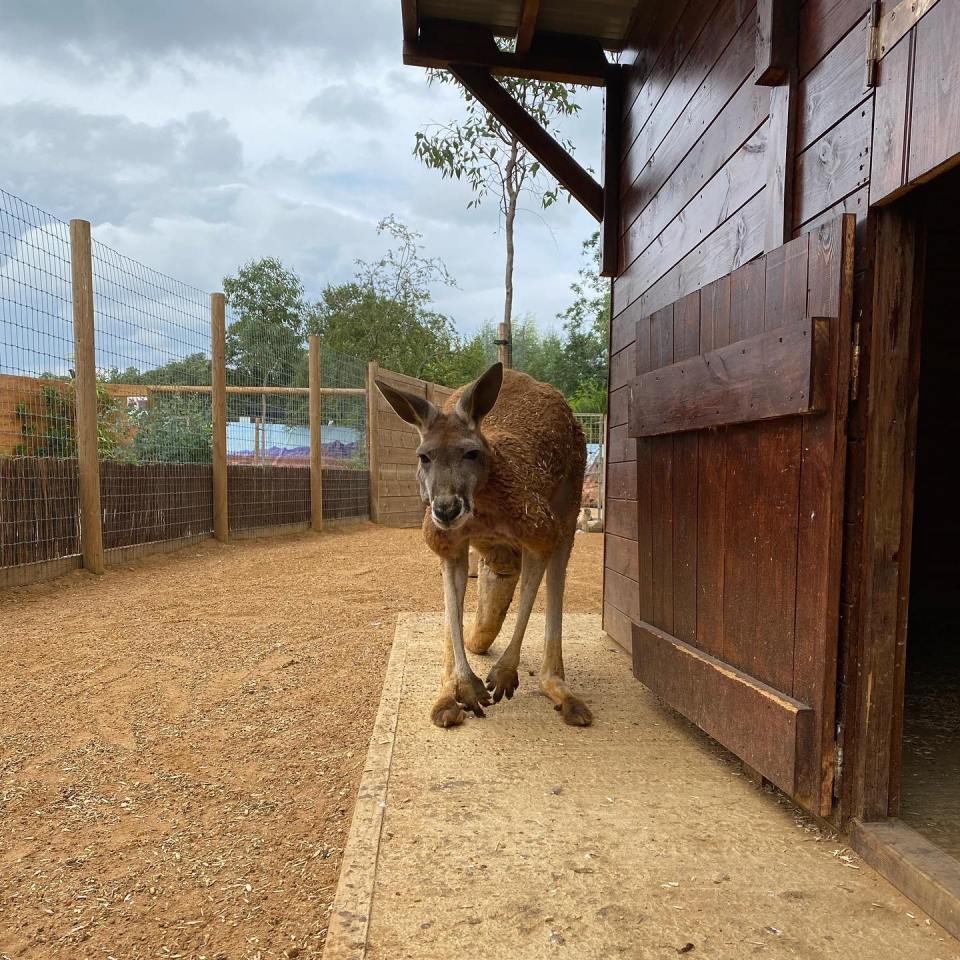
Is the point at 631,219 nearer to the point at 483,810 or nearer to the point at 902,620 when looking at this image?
the point at 902,620

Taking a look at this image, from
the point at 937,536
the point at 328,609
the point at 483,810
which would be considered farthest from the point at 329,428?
the point at 483,810

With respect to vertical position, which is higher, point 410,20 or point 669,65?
point 410,20

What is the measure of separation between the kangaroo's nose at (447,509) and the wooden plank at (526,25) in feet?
9.61

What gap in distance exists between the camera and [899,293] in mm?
2051

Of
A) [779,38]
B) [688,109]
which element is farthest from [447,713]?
[688,109]

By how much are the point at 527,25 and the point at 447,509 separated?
3085 millimetres

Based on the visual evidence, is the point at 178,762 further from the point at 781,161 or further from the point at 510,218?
the point at 510,218

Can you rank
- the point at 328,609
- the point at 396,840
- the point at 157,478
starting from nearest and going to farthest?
the point at 396,840 → the point at 328,609 → the point at 157,478

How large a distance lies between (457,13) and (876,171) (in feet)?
10.8

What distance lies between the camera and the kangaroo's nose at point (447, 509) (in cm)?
292

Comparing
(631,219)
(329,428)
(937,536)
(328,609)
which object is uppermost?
(631,219)

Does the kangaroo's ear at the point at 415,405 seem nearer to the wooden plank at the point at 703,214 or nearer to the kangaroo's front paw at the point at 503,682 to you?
the kangaroo's front paw at the point at 503,682

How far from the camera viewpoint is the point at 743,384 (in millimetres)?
2516

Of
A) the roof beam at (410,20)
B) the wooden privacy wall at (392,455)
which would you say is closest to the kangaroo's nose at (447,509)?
the roof beam at (410,20)
